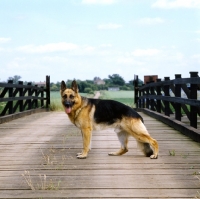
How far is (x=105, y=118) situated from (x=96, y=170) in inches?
40.4

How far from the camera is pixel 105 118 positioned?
529 cm

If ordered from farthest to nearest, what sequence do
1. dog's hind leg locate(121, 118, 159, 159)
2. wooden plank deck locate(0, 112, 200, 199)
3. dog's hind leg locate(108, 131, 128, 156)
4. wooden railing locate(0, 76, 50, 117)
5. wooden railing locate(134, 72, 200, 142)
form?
1. wooden railing locate(0, 76, 50, 117)
2. wooden railing locate(134, 72, 200, 142)
3. dog's hind leg locate(108, 131, 128, 156)
4. dog's hind leg locate(121, 118, 159, 159)
5. wooden plank deck locate(0, 112, 200, 199)

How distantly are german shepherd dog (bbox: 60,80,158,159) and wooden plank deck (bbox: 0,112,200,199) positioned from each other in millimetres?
189

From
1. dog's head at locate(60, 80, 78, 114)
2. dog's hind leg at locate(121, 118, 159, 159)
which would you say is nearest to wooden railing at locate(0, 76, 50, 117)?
dog's head at locate(60, 80, 78, 114)

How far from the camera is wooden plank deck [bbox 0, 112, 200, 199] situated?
3584 mm

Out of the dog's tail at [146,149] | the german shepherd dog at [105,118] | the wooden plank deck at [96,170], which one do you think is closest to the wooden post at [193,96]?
the wooden plank deck at [96,170]

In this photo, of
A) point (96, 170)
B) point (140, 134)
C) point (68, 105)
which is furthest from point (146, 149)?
point (68, 105)

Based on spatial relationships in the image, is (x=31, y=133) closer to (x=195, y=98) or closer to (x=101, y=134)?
(x=101, y=134)

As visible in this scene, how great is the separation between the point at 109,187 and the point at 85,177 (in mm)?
454

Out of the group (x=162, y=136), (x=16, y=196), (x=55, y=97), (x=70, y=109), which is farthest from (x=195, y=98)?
(x=55, y=97)

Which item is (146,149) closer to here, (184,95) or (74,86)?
(74,86)

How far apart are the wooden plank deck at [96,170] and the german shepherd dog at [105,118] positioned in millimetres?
189

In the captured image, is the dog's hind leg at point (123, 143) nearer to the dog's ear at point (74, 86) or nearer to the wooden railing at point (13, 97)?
the dog's ear at point (74, 86)

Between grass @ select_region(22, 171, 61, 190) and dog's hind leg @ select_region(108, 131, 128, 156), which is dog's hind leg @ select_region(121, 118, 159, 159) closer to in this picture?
dog's hind leg @ select_region(108, 131, 128, 156)
